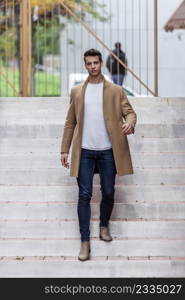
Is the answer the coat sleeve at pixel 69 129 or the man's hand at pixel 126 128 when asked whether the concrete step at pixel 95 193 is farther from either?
the man's hand at pixel 126 128

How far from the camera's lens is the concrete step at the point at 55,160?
24.8 ft

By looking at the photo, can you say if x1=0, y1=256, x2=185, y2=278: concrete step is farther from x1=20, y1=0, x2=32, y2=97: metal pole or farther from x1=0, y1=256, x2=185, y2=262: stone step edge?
x1=20, y1=0, x2=32, y2=97: metal pole

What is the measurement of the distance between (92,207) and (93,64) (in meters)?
1.63

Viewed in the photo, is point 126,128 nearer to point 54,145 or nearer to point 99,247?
point 99,247

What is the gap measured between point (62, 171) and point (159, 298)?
253 centimetres

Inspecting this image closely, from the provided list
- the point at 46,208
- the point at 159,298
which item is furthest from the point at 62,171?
the point at 159,298

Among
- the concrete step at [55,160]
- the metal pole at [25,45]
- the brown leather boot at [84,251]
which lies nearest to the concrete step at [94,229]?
the brown leather boot at [84,251]

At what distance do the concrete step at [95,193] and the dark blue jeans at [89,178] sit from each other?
868 millimetres

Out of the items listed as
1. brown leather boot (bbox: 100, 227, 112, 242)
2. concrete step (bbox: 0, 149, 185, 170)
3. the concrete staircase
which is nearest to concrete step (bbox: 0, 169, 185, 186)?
the concrete staircase

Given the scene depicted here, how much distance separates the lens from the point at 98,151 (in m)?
5.81

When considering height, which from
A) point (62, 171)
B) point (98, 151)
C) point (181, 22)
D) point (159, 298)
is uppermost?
point (181, 22)

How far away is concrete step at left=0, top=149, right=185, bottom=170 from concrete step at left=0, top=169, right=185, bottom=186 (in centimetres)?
14

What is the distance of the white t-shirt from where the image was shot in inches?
229

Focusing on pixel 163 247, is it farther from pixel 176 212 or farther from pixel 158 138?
pixel 158 138
